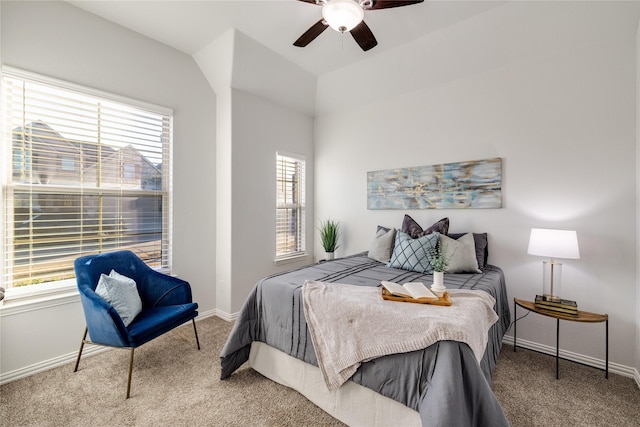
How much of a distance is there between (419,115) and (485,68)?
0.78 metres

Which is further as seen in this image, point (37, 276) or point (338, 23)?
point (37, 276)

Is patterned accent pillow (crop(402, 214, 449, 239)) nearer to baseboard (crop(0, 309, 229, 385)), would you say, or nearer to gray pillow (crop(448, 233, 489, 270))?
gray pillow (crop(448, 233, 489, 270))

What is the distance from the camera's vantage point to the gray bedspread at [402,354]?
4.17 ft

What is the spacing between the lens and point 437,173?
326cm

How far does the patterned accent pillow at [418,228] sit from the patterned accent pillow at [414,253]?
0.75 ft

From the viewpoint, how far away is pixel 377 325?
1.62m

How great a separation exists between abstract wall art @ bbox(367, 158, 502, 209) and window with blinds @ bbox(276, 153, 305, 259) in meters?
1.13

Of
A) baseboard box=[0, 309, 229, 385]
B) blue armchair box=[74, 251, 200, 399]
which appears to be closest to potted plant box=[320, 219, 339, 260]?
blue armchair box=[74, 251, 200, 399]

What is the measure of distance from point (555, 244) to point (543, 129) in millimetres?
1140

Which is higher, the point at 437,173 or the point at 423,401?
the point at 437,173

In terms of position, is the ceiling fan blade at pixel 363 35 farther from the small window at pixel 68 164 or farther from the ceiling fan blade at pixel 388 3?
the small window at pixel 68 164

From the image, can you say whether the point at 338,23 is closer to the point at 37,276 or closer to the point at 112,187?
the point at 112,187

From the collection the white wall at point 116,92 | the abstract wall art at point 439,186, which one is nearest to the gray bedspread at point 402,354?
the abstract wall art at point 439,186

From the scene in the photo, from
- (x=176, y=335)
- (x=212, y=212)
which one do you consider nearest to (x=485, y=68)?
(x=212, y=212)
